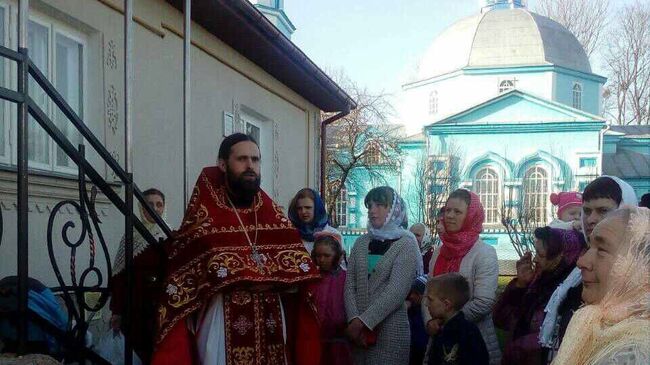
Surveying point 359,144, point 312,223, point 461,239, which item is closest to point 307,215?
point 312,223

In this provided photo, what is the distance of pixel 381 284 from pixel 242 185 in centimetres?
140

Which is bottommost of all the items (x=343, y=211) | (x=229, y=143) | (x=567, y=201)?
(x=343, y=211)

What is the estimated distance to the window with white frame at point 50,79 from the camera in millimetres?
5027

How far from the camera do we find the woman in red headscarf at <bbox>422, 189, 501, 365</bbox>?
13.9 feet

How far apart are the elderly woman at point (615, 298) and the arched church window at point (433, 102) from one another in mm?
35354

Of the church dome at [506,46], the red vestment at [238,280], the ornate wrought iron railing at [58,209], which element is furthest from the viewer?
the church dome at [506,46]

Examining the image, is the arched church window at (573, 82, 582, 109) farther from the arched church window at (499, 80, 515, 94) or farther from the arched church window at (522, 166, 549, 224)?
the arched church window at (522, 166, 549, 224)

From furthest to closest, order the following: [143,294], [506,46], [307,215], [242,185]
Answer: [506,46], [307,215], [143,294], [242,185]

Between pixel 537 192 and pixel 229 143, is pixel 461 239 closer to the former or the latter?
pixel 229 143

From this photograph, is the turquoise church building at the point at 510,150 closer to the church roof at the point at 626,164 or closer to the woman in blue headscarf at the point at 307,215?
the church roof at the point at 626,164

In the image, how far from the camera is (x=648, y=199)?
443 centimetres

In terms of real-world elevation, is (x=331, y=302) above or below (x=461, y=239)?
below

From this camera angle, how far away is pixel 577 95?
35.7 meters

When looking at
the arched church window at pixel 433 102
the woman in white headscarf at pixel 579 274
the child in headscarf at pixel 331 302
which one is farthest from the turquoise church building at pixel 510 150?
the woman in white headscarf at pixel 579 274
